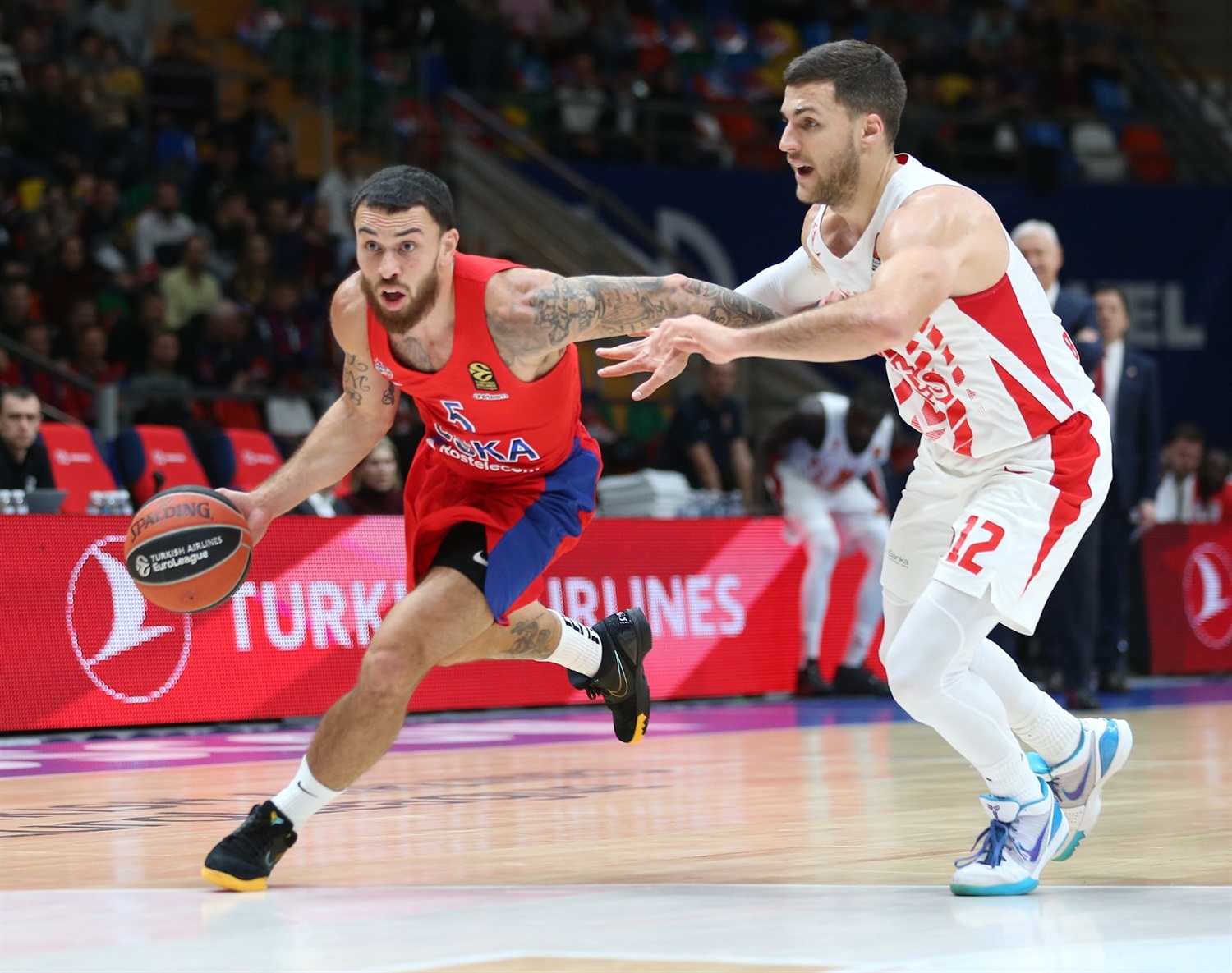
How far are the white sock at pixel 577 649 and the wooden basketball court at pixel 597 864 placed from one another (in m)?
0.53

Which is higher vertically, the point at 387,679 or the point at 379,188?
the point at 379,188

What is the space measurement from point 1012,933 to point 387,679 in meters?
1.80

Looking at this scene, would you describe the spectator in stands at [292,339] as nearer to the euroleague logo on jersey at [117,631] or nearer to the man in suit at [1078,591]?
the euroleague logo on jersey at [117,631]

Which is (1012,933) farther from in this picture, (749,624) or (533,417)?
(749,624)

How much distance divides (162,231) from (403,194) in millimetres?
10315

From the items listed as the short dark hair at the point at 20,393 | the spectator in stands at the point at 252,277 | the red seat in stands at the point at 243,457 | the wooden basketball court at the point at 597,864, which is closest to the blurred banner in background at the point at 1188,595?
the wooden basketball court at the point at 597,864

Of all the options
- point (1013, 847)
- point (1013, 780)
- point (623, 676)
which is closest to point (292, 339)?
point (623, 676)

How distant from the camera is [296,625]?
998 cm

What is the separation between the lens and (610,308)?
17.2 ft

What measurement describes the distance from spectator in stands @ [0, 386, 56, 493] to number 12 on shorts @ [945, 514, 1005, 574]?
7.16 metres

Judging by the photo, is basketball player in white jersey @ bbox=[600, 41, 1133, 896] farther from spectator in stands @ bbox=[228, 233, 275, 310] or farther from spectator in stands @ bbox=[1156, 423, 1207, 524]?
spectator in stands @ bbox=[1156, 423, 1207, 524]

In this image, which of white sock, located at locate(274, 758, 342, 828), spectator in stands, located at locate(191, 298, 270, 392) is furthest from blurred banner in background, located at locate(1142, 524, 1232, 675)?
white sock, located at locate(274, 758, 342, 828)

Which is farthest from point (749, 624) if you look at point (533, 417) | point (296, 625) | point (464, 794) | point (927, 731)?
point (533, 417)

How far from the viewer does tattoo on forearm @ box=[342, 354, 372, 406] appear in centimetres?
557
